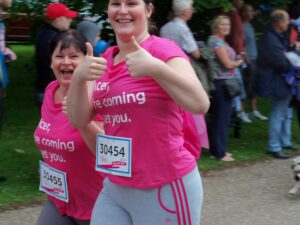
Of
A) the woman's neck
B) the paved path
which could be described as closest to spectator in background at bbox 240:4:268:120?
the paved path

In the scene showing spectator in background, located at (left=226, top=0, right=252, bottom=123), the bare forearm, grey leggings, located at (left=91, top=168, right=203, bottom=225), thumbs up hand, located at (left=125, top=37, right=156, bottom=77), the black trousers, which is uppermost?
thumbs up hand, located at (left=125, top=37, right=156, bottom=77)

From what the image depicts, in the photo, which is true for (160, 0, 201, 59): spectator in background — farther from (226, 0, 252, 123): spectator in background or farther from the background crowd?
(226, 0, 252, 123): spectator in background

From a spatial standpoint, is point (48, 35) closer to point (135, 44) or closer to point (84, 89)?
point (84, 89)

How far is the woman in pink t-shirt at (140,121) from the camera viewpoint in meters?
2.42

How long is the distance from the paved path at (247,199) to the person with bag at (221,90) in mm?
388

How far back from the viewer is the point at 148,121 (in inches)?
96.3

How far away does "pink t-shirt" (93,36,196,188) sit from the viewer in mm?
2432

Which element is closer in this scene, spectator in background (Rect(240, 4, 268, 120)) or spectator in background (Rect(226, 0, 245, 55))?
spectator in background (Rect(226, 0, 245, 55))

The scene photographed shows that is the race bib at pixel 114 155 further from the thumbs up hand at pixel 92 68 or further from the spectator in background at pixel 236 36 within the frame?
the spectator in background at pixel 236 36

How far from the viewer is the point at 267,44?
275 inches

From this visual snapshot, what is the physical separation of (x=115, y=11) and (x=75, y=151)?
76 centimetres

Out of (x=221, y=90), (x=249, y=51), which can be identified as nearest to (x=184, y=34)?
(x=221, y=90)

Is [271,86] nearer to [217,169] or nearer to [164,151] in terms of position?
[217,169]

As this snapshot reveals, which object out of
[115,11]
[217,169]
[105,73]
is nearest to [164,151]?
[105,73]
